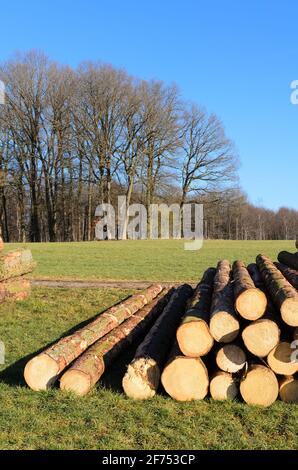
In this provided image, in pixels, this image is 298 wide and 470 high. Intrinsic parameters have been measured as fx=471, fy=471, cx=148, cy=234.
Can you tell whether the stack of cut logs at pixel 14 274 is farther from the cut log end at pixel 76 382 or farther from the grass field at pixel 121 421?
the cut log end at pixel 76 382

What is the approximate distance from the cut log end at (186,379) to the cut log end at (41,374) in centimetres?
137

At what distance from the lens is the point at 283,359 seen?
17.4ft

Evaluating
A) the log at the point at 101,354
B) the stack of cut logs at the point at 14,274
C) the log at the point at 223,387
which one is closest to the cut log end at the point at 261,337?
the log at the point at 223,387

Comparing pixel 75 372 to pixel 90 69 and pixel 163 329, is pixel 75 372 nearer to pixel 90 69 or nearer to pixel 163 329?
pixel 163 329

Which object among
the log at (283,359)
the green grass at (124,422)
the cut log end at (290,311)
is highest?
the cut log end at (290,311)

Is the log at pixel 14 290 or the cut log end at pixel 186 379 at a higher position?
the log at pixel 14 290

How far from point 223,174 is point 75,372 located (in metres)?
50.0

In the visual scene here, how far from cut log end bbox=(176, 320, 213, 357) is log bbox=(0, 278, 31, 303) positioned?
6.20 metres

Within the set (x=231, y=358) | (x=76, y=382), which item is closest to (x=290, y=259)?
(x=231, y=358)

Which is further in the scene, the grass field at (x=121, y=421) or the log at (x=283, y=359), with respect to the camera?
the log at (x=283, y=359)

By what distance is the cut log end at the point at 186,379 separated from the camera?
5.29 meters

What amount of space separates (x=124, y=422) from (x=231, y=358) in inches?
55.9

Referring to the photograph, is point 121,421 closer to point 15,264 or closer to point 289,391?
point 289,391

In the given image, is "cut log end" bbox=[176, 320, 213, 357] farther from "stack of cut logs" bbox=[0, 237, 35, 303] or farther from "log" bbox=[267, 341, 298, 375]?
"stack of cut logs" bbox=[0, 237, 35, 303]
